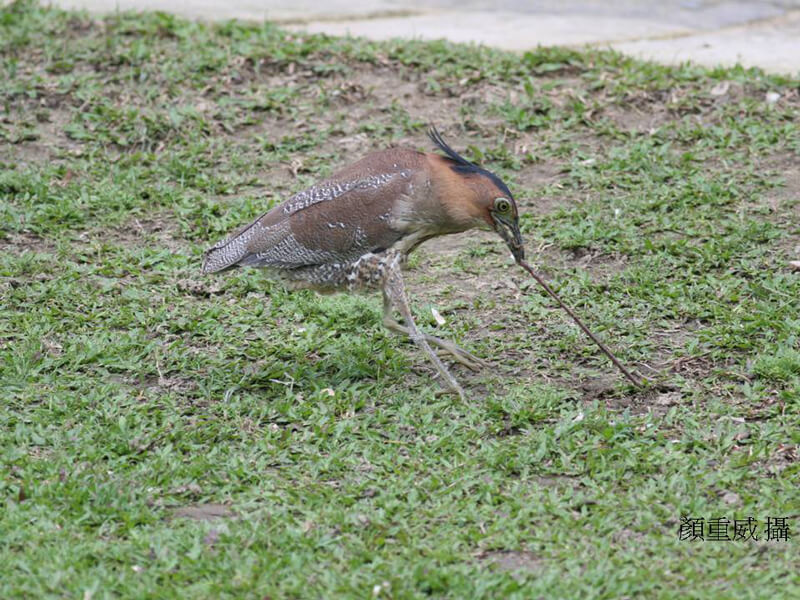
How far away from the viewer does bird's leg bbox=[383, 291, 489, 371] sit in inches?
246

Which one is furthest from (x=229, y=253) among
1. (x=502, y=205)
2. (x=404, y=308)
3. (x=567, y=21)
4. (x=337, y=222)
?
(x=567, y=21)

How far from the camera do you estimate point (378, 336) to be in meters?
6.75

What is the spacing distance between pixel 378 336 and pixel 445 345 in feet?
2.04

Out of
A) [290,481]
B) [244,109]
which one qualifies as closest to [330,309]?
[290,481]

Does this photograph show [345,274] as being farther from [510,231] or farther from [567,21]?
[567,21]

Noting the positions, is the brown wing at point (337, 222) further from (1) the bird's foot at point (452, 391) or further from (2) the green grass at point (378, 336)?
(1) the bird's foot at point (452, 391)

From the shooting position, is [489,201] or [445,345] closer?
[489,201]

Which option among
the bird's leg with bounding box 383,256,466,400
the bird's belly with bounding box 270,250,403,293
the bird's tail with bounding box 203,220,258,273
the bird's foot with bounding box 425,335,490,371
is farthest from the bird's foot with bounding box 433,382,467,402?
the bird's tail with bounding box 203,220,258,273

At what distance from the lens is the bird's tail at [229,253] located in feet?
20.4

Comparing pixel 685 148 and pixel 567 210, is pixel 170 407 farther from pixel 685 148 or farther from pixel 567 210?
pixel 685 148

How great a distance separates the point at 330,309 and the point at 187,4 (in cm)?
539

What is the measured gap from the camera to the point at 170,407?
593 cm

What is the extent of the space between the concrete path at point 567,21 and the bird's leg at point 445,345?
4.52 metres

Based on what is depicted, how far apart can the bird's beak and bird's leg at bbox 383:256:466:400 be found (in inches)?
22.6
